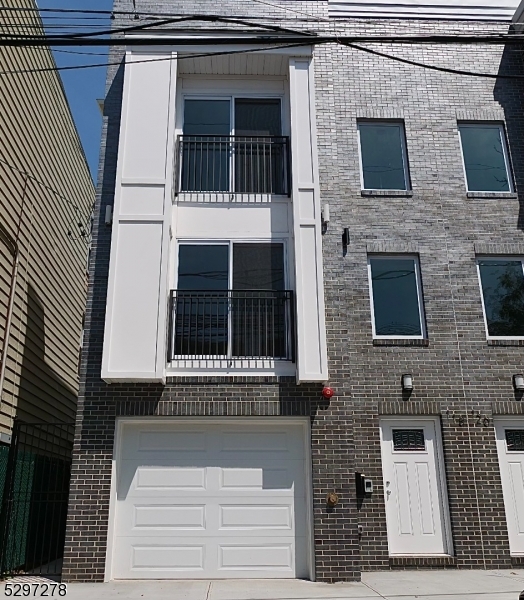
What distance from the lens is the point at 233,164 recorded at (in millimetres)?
9711

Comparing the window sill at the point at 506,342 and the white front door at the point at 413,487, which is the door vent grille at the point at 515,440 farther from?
the window sill at the point at 506,342

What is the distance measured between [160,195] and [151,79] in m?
2.06

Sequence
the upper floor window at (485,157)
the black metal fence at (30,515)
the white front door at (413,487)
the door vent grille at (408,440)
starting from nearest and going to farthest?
the black metal fence at (30,515)
the white front door at (413,487)
the door vent grille at (408,440)
the upper floor window at (485,157)

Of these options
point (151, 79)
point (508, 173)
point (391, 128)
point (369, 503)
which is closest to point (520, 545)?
point (369, 503)

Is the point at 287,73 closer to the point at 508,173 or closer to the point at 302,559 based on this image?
the point at 508,173

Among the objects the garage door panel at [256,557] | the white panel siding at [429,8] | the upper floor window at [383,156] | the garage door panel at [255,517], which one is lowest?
the garage door panel at [256,557]

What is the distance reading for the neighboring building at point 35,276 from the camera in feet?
28.3

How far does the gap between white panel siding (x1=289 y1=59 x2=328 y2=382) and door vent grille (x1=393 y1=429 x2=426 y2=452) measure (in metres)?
1.93

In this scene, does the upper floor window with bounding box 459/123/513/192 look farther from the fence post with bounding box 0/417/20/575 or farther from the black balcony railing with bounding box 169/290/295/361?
the fence post with bounding box 0/417/20/575

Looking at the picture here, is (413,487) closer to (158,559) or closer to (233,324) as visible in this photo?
(233,324)

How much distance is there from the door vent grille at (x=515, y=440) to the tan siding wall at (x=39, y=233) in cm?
797

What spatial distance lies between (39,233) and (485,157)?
868 centimetres

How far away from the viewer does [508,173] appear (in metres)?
10.6
